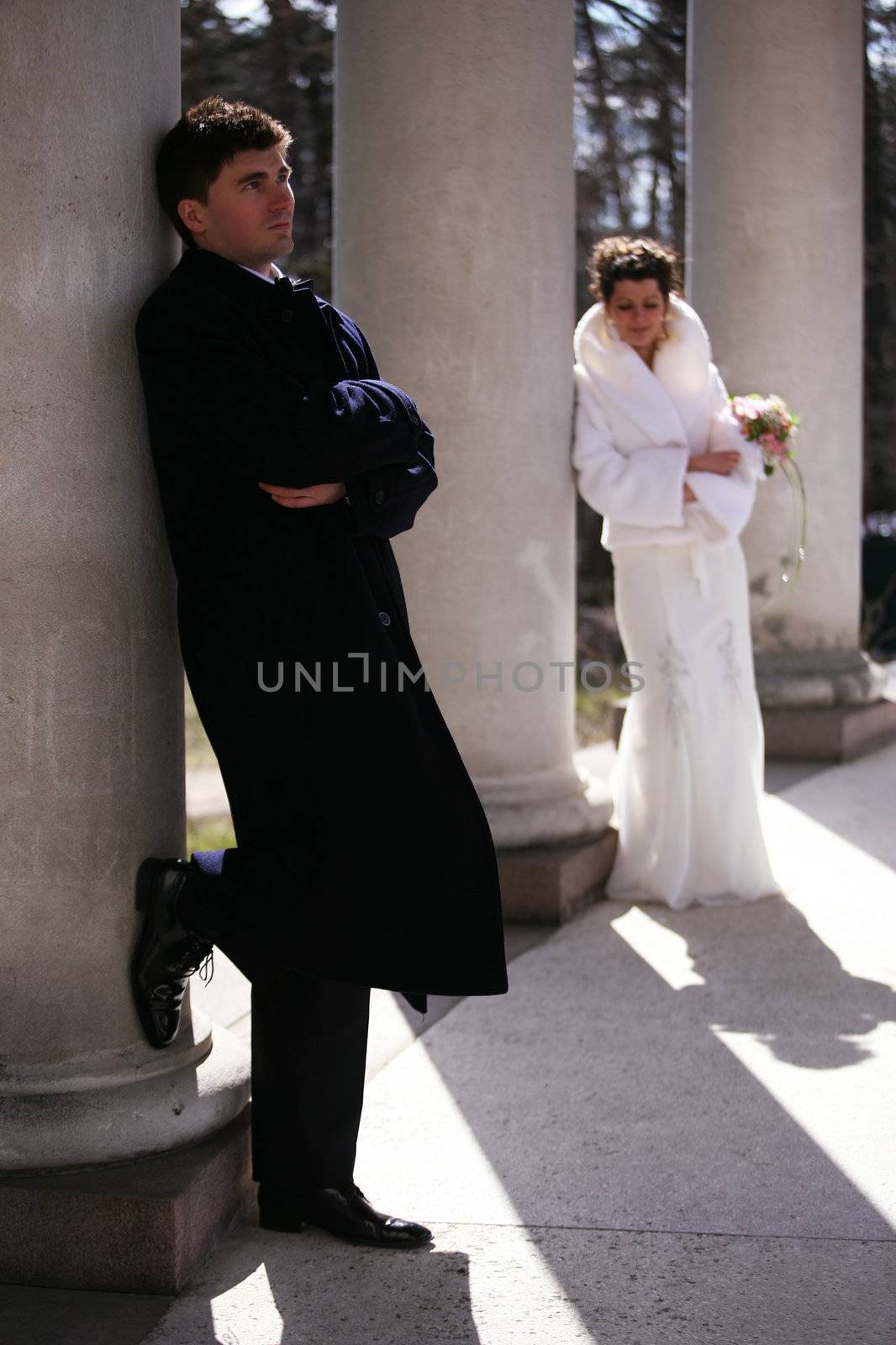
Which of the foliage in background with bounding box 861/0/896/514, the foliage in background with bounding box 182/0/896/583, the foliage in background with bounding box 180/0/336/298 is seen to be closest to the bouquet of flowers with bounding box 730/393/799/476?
the foliage in background with bounding box 182/0/896/583

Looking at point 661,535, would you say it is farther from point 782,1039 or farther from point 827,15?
point 827,15

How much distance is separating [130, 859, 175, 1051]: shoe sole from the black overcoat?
203mm

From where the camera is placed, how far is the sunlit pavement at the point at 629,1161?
3.04 m

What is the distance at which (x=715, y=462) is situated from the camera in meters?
6.26

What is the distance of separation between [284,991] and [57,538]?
1087 mm

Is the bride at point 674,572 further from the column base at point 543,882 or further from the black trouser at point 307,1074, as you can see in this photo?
the black trouser at point 307,1074

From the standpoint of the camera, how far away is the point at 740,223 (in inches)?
373

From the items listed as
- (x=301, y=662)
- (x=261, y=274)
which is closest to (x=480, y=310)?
(x=261, y=274)

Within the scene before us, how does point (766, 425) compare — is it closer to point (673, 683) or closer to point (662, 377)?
point (662, 377)

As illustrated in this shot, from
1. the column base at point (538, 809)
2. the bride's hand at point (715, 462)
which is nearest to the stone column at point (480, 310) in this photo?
the column base at point (538, 809)

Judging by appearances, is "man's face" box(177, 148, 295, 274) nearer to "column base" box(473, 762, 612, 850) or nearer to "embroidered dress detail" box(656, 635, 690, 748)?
"column base" box(473, 762, 612, 850)

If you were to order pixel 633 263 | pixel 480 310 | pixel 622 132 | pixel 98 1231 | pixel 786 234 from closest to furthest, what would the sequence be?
pixel 98 1231 < pixel 480 310 < pixel 633 263 < pixel 786 234 < pixel 622 132

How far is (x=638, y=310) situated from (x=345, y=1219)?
399cm

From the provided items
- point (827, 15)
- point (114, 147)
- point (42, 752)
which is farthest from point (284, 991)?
point (827, 15)
